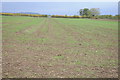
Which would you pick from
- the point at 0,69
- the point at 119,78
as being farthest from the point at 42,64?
the point at 119,78

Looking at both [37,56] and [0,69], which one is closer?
[0,69]

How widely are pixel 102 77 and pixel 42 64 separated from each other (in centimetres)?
254

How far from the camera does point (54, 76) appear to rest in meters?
5.17

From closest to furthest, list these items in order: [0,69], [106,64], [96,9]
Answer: [0,69], [106,64], [96,9]

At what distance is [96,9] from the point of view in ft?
474

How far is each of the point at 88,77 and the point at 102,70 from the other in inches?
39.5

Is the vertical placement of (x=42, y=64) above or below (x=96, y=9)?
below

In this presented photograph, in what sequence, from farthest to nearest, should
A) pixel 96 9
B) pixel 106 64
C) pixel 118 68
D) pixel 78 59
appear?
pixel 96 9 → pixel 78 59 → pixel 106 64 → pixel 118 68

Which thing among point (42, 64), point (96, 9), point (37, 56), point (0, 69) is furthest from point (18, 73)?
point (96, 9)

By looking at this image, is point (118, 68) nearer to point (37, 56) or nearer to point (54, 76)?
point (54, 76)

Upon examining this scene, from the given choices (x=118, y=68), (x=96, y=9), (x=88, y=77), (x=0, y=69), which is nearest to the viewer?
(x=88, y=77)

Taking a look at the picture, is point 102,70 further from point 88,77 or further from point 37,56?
point 37,56

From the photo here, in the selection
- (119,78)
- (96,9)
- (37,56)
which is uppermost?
(96,9)

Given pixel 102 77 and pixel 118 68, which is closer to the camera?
pixel 102 77
